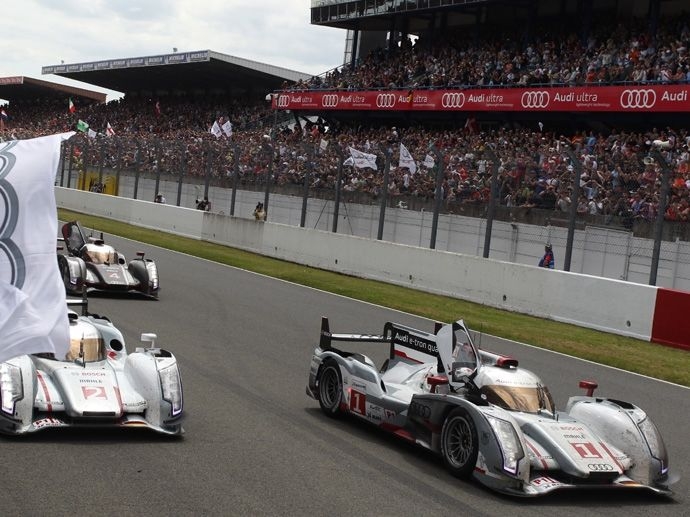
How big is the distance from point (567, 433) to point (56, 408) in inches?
152

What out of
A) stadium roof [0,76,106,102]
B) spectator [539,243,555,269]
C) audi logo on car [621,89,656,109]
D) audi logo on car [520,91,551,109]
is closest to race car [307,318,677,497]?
spectator [539,243,555,269]

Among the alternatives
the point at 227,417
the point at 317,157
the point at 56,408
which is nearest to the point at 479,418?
the point at 227,417

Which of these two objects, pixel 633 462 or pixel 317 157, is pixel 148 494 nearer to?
pixel 633 462

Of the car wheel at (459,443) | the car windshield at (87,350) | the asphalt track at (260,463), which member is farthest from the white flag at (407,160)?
the car wheel at (459,443)

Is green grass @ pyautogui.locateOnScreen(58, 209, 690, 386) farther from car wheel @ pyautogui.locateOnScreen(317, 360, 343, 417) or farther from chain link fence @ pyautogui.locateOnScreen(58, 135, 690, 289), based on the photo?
car wheel @ pyautogui.locateOnScreen(317, 360, 343, 417)

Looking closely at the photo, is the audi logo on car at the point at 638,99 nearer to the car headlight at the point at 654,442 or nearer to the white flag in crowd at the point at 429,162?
the white flag in crowd at the point at 429,162

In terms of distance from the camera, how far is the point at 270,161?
95.7 feet

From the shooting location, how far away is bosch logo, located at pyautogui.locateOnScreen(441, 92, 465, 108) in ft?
120

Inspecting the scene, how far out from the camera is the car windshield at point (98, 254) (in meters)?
17.3

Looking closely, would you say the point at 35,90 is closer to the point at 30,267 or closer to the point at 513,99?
the point at 513,99

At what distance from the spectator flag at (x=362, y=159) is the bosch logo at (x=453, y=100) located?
12055mm

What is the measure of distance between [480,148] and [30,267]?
24.8 m

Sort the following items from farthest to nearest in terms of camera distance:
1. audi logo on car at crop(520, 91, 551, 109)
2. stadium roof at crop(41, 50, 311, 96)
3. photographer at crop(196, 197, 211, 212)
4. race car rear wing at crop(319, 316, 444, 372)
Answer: stadium roof at crop(41, 50, 311, 96) → photographer at crop(196, 197, 211, 212) → audi logo on car at crop(520, 91, 551, 109) → race car rear wing at crop(319, 316, 444, 372)

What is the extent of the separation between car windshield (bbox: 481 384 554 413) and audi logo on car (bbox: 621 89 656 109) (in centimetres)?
2257
